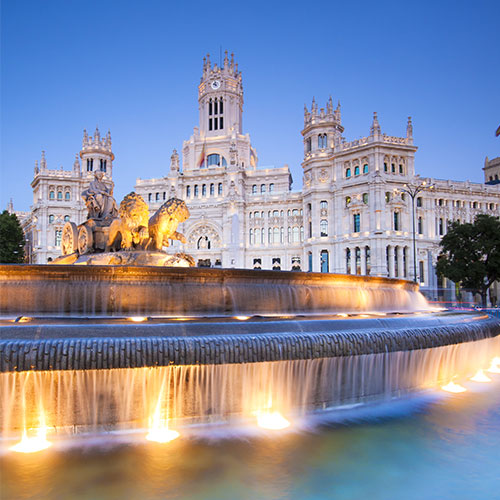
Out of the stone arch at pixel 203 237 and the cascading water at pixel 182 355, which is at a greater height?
the stone arch at pixel 203 237

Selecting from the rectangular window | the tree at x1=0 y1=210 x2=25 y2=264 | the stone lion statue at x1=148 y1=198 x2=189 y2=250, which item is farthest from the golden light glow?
the rectangular window

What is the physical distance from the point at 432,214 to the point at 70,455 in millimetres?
58767

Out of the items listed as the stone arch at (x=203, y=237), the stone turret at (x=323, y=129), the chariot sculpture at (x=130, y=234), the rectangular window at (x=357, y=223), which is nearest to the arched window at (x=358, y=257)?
the rectangular window at (x=357, y=223)

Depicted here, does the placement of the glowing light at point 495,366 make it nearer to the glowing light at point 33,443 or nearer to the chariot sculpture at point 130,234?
the chariot sculpture at point 130,234

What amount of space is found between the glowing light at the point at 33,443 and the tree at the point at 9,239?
47.2 m

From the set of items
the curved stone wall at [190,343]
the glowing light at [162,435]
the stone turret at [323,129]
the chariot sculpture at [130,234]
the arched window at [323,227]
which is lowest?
the glowing light at [162,435]

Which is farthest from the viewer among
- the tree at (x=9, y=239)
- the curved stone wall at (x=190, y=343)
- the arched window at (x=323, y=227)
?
the arched window at (x=323, y=227)

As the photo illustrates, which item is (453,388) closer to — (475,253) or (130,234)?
(130,234)

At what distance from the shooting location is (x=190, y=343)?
223 inches

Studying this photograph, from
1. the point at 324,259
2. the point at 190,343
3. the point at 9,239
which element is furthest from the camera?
the point at 324,259

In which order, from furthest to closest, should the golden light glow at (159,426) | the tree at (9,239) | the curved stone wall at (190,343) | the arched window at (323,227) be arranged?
the arched window at (323,227), the tree at (9,239), the golden light glow at (159,426), the curved stone wall at (190,343)

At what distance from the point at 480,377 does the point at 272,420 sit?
6028 millimetres

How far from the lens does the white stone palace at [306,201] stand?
5453cm

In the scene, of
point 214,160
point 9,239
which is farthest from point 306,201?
point 9,239
